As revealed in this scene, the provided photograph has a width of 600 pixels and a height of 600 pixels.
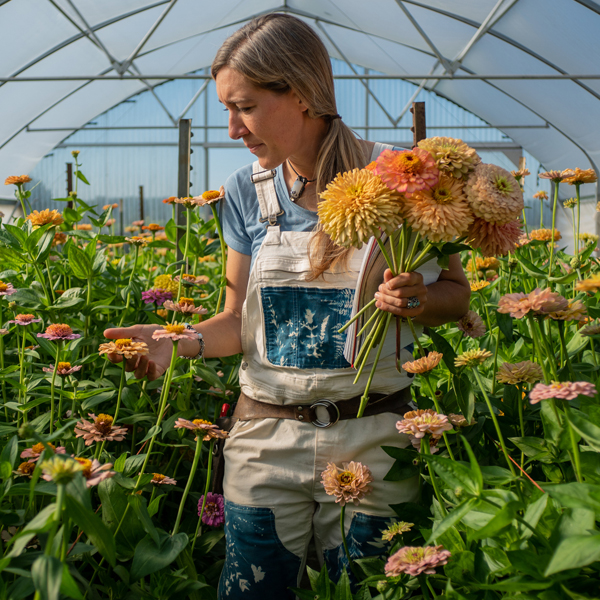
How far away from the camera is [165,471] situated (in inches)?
38.9

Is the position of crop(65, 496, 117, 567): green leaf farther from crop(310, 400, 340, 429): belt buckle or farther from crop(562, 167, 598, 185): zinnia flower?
crop(562, 167, 598, 185): zinnia flower

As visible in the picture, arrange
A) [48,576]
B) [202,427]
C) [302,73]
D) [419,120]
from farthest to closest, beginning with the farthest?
[419,120] < [302,73] < [202,427] < [48,576]

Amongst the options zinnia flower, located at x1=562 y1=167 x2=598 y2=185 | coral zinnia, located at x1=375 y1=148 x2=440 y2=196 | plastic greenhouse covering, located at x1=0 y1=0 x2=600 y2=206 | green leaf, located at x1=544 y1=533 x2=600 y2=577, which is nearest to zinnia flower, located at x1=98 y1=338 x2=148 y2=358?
coral zinnia, located at x1=375 y1=148 x2=440 y2=196

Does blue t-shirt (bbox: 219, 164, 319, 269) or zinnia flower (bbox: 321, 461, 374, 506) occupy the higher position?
blue t-shirt (bbox: 219, 164, 319, 269)

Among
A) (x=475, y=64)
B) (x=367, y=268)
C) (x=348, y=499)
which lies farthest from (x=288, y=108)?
(x=475, y=64)

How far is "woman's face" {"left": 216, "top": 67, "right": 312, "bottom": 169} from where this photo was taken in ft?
2.60

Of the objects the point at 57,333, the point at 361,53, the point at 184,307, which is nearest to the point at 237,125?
the point at 184,307

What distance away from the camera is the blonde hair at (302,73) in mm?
788

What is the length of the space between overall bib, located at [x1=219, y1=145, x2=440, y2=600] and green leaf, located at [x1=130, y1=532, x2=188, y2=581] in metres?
0.24

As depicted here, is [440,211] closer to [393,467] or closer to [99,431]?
[393,467]

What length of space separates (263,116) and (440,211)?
40 cm

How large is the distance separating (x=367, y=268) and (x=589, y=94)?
5111 millimetres

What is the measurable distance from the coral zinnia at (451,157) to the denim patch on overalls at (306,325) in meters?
0.33

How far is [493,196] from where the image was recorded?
1.59ft
